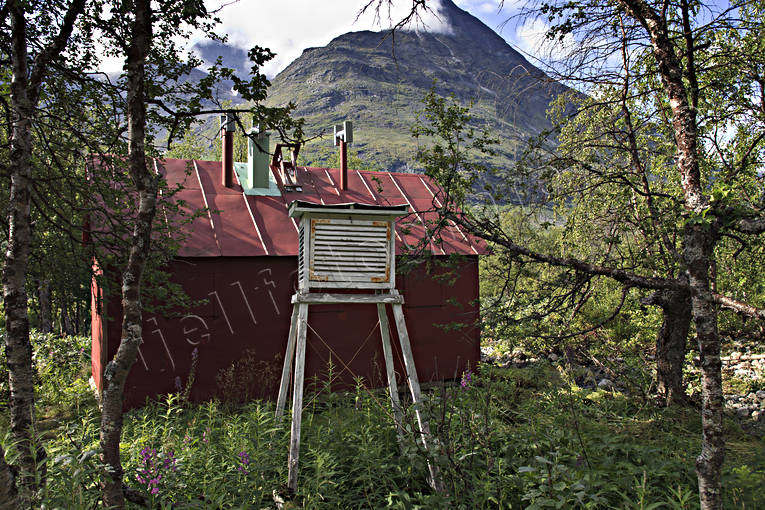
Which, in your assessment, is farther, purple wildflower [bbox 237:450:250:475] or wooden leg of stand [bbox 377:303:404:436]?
wooden leg of stand [bbox 377:303:404:436]

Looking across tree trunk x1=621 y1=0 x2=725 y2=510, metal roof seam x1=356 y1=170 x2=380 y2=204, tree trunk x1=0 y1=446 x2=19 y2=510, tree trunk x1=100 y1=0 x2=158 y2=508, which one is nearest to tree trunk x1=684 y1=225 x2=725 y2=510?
tree trunk x1=621 y1=0 x2=725 y2=510

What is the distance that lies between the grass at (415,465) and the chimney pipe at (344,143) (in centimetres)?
642

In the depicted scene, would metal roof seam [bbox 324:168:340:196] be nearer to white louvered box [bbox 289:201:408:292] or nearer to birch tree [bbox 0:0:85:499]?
white louvered box [bbox 289:201:408:292]

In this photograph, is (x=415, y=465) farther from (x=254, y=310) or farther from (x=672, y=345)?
(x=254, y=310)

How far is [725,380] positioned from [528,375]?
158 inches

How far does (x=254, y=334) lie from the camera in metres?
9.12

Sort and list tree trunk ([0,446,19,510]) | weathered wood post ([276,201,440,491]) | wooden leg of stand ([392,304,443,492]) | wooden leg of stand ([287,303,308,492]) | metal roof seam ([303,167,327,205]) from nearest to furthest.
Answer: tree trunk ([0,446,19,510]), wooden leg of stand ([392,304,443,492]), wooden leg of stand ([287,303,308,492]), weathered wood post ([276,201,440,491]), metal roof seam ([303,167,327,205])

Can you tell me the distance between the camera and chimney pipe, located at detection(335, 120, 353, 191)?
1150 cm

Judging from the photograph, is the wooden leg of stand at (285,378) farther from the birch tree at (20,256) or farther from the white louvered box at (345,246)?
the birch tree at (20,256)

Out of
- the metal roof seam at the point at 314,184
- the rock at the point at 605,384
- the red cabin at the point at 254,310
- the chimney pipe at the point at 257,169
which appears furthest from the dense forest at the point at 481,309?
the metal roof seam at the point at 314,184

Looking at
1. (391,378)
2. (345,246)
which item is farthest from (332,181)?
(391,378)

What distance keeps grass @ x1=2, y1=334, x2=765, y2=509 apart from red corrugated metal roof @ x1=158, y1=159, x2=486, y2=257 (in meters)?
3.62

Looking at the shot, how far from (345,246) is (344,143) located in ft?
23.5

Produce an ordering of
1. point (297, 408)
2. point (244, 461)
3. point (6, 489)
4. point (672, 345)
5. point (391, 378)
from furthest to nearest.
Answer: point (672, 345), point (391, 378), point (297, 408), point (244, 461), point (6, 489)
